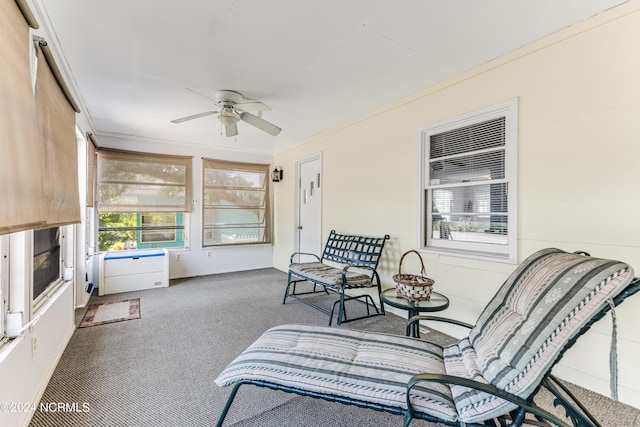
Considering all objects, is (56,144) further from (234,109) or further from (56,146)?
(234,109)

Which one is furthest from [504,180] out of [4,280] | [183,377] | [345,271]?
[4,280]

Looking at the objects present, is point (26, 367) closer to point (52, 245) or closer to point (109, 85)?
point (52, 245)

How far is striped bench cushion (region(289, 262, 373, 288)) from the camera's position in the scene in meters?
3.04

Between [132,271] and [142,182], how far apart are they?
4.89 feet

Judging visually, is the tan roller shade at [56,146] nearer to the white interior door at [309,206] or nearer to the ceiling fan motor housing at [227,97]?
the ceiling fan motor housing at [227,97]

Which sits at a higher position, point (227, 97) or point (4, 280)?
point (227, 97)

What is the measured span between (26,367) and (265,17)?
2.54 meters

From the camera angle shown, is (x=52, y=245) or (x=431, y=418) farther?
(x=52, y=245)

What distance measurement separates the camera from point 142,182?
15.6 feet

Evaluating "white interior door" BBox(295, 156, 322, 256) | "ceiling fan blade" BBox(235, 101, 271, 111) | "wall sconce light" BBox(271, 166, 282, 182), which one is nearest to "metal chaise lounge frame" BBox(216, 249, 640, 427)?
"ceiling fan blade" BBox(235, 101, 271, 111)

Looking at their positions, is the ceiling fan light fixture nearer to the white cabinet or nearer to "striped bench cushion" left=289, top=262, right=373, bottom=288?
"striped bench cushion" left=289, top=262, right=373, bottom=288

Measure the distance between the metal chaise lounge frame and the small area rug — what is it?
236cm

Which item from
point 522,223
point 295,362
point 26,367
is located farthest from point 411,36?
point 26,367

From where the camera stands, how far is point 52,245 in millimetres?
2443
